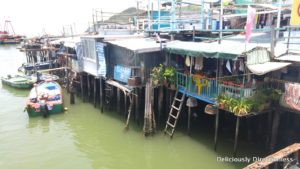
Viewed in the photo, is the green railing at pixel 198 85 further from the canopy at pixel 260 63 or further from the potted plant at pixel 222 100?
the canopy at pixel 260 63

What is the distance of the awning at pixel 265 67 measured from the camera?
9.23 metres

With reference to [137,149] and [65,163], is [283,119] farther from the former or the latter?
[65,163]

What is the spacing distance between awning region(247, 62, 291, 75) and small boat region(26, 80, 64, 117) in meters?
12.5

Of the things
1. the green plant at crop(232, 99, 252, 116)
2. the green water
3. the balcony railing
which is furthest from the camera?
the green water

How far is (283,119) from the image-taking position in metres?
11.2

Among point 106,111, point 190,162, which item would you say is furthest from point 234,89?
point 106,111

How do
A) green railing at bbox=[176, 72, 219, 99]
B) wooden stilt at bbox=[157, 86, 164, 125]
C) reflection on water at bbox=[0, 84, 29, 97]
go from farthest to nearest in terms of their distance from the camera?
reflection on water at bbox=[0, 84, 29, 97]
wooden stilt at bbox=[157, 86, 164, 125]
green railing at bbox=[176, 72, 219, 99]

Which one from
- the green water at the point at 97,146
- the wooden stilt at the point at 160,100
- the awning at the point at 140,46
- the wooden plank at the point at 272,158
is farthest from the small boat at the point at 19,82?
the wooden plank at the point at 272,158

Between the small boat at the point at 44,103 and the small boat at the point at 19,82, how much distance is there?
6.36m

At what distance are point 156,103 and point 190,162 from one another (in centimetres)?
526

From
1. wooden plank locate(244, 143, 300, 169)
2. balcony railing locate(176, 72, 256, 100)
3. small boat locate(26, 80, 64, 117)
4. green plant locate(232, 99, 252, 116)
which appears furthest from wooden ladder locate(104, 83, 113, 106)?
wooden plank locate(244, 143, 300, 169)

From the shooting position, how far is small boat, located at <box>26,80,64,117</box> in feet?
54.5

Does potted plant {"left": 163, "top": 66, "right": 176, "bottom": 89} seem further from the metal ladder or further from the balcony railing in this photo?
the metal ladder

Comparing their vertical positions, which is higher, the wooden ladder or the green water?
the wooden ladder
